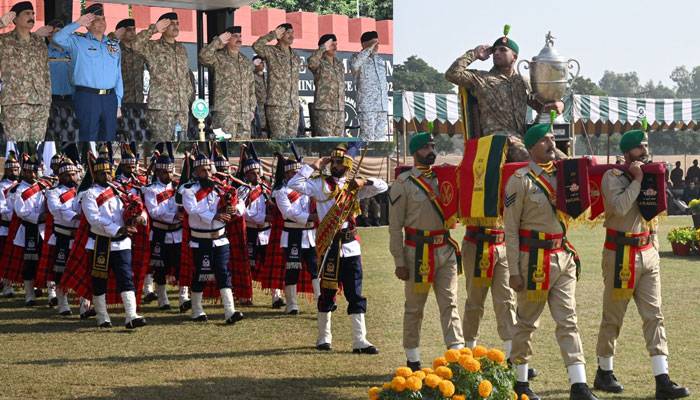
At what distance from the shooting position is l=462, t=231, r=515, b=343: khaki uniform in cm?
868

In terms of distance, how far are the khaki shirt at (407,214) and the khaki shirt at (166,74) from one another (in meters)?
2.67

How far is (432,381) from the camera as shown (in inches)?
246

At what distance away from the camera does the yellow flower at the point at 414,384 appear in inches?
243

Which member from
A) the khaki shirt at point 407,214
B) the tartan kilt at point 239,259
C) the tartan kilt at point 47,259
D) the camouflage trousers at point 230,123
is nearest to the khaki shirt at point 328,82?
the camouflage trousers at point 230,123

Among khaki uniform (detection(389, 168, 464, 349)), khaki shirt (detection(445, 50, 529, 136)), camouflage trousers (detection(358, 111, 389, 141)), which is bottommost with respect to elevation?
khaki uniform (detection(389, 168, 464, 349))

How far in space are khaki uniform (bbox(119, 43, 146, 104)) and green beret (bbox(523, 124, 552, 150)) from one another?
4055 mm

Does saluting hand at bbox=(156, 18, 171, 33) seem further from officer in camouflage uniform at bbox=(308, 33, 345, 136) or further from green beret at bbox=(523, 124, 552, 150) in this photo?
green beret at bbox=(523, 124, 552, 150)

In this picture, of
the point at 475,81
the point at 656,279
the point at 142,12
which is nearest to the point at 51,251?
the point at 142,12

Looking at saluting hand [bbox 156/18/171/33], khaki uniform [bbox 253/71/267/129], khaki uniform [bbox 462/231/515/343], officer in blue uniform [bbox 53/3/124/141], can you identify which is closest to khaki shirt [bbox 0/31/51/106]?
officer in blue uniform [bbox 53/3/124/141]

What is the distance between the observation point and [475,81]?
8.44m

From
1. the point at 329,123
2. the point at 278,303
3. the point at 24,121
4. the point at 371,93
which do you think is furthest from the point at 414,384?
the point at 278,303

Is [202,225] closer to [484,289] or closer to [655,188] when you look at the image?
[484,289]

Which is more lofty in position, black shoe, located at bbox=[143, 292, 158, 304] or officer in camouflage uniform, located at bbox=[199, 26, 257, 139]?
officer in camouflage uniform, located at bbox=[199, 26, 257, 139]

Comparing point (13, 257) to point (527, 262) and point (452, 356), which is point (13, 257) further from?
point (452, 356)
